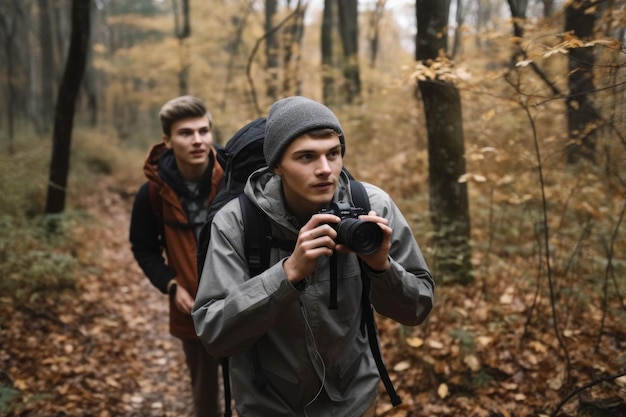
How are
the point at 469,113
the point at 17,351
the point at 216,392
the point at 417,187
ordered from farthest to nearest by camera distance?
the point at 469,113
the point at 417,187
the point at 17,351
the point at 216,392

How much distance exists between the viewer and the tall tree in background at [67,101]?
593 centimetres

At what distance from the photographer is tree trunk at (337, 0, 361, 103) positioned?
1225 cm

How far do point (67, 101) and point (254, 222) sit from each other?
19.1ft

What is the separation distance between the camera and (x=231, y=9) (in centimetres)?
1789

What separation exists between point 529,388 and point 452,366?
0.61 meters

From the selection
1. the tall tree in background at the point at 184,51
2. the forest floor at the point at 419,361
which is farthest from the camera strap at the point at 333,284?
the tall tree in background at the point at 184,51

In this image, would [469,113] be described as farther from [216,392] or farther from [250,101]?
[216,392]

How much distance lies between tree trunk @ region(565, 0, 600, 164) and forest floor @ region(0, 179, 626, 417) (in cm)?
171

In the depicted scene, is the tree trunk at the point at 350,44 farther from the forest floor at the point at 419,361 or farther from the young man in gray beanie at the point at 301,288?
the young man in gray beanie at the point at 301,288

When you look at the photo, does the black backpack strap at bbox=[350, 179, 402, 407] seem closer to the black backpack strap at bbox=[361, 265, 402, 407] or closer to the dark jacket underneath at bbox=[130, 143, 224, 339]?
Answer: the black backpack strap at bbox=[361, 265, 402, 407]

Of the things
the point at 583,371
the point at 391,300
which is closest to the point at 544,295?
the point at 583,371

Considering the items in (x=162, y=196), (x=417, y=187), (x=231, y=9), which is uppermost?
(x=231, y=9)

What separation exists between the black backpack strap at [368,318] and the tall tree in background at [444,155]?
2.59 metres

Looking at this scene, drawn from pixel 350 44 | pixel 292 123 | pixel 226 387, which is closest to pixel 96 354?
pixel 226 387
